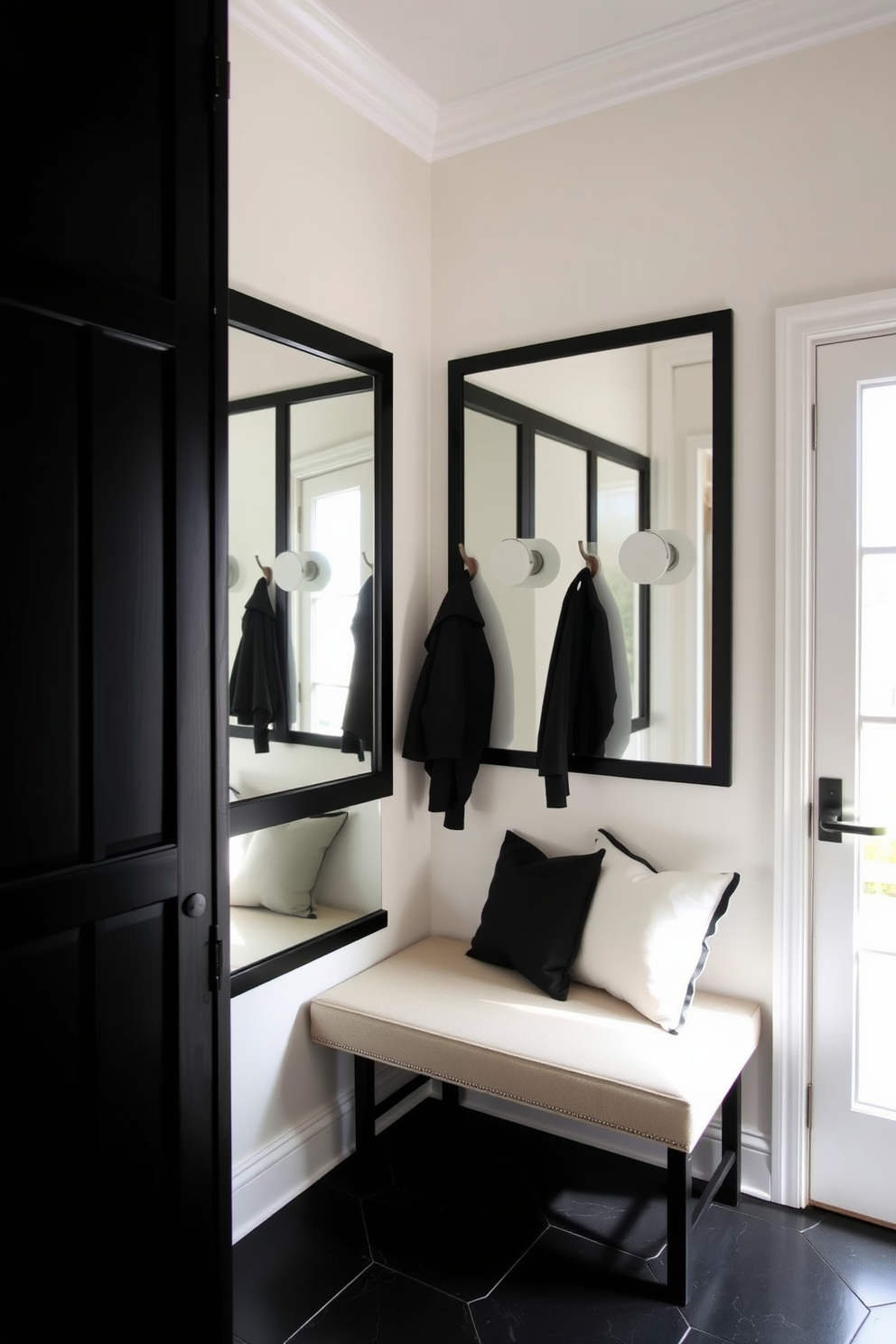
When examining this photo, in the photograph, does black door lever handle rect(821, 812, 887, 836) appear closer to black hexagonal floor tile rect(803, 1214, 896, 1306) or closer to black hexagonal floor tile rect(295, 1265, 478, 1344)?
black hexagonal floor tile rect(803, 1214, 896, 1306)

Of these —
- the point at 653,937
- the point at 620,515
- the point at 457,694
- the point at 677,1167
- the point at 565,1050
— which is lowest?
the point at 677,1167

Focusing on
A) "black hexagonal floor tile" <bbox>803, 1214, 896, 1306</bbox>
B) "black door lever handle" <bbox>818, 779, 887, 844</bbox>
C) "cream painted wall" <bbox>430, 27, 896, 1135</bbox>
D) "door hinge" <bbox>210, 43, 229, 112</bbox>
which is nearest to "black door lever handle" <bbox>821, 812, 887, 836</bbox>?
"black door lever handle" <bbox>818, 779, 887, 844</bbox>

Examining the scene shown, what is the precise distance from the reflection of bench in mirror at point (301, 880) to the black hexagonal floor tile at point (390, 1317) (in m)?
0.70

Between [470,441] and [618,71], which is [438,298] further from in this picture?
[618,71]

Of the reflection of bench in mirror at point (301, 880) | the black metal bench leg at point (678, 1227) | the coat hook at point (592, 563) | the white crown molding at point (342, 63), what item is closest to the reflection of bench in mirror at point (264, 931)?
the reflection of bench in mirror at point (301, 880)

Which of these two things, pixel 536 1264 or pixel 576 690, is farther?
pixel 576 690

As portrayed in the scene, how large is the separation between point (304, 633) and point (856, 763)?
1.31m

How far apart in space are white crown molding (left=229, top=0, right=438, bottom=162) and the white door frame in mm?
1157

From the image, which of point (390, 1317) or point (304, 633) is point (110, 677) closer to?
point (304, 633)

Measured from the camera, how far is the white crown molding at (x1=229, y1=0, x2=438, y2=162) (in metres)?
2.09

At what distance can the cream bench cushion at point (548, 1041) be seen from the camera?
190cm

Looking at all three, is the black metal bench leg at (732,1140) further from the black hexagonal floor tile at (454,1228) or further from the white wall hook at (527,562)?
the white wall hook at (527,562)

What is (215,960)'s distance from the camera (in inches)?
56.4

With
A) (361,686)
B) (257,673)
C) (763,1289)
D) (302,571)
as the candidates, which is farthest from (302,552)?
(763,1289)
